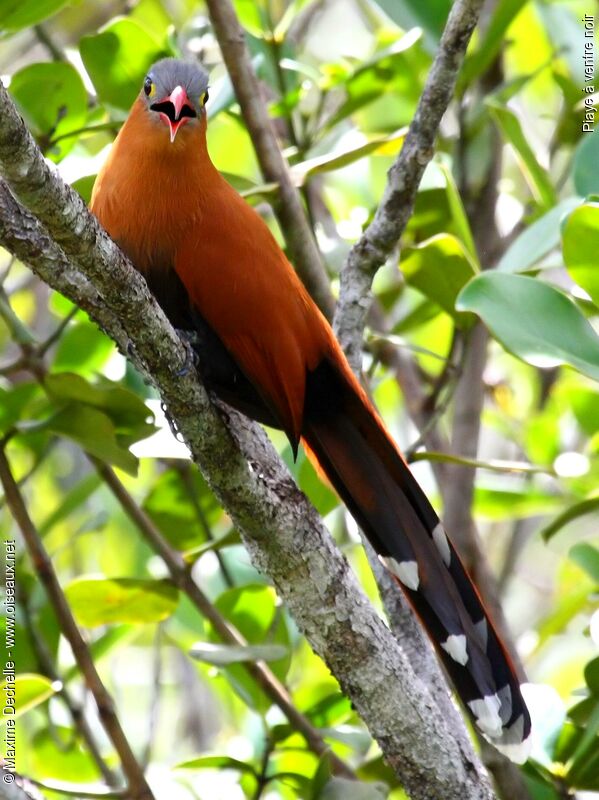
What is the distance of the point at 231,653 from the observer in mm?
2246

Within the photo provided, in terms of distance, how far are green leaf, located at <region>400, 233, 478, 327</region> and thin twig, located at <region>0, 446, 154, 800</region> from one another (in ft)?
3.20

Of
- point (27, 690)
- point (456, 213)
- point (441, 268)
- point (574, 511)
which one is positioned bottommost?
point (27, 690)

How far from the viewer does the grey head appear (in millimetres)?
2518

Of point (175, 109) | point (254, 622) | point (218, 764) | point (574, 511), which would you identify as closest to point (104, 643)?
point (254, 622)

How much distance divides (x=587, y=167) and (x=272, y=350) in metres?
0.89

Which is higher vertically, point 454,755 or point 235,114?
point 235,114

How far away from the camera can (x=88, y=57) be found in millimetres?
2771

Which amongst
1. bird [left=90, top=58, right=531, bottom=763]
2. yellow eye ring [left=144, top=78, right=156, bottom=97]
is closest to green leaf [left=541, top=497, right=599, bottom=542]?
bird [left=90, top=58, right=531, bottom=763]

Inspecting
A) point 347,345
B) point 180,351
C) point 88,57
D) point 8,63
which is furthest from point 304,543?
point 8,63

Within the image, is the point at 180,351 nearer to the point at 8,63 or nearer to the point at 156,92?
the point at 156,92

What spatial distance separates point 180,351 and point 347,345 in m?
0.70

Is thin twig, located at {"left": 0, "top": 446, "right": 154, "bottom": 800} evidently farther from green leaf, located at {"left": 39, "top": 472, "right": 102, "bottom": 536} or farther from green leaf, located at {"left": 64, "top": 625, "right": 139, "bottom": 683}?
green leaf, located at {"left": 64, "top": 625, "right": 139, "bottom": 683}

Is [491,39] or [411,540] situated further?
[491,39]

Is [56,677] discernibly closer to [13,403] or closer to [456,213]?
[13,403]
